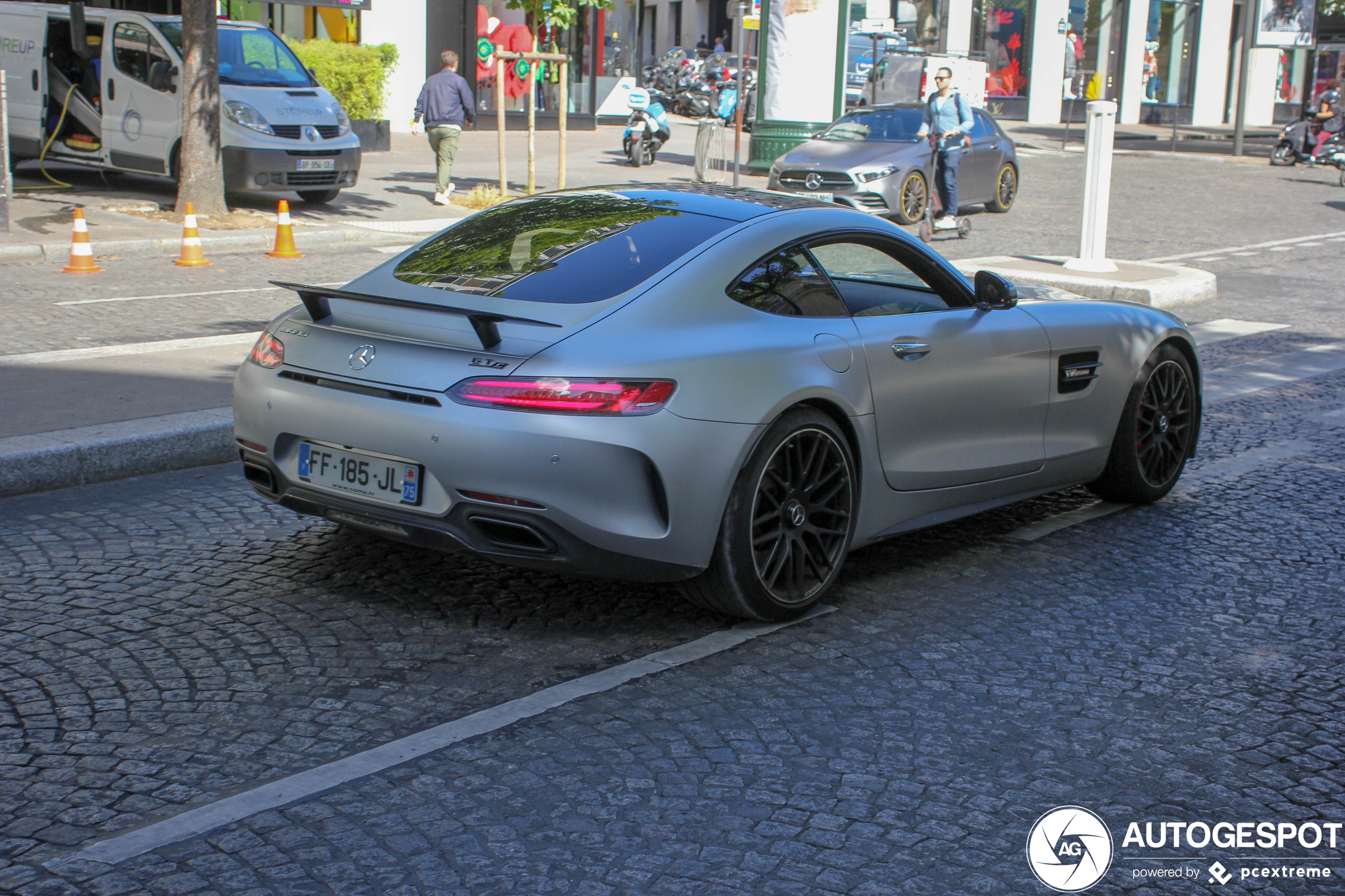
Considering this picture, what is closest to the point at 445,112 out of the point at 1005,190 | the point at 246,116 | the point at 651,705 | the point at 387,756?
the point at 246,116

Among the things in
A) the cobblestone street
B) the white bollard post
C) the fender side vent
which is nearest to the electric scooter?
the white bollard post

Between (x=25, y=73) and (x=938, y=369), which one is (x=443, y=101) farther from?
(x=938, y=369)

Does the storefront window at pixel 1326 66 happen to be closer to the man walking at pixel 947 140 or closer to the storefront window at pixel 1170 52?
the storefront window at pixel 1170 52

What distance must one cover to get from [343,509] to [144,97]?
46.4ft

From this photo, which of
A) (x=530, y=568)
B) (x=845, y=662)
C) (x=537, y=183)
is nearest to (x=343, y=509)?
(x=530, y=568)

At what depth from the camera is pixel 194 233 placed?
13102 mm

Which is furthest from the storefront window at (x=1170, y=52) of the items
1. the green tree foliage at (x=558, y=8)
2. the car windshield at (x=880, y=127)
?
the green tree foliage at (x=558, y=8)

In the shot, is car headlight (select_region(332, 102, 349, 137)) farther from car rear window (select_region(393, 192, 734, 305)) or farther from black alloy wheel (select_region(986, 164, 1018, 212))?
car rear window (select_region(393, 192, 734, 305))

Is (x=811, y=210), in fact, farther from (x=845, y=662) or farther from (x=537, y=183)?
(x=537, y=183)

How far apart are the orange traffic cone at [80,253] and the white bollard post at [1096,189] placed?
28.9ft

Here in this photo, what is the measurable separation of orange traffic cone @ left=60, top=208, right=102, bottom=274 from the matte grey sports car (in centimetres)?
811

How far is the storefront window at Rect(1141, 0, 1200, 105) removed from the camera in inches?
2012

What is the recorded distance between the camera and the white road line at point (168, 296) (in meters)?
10.6

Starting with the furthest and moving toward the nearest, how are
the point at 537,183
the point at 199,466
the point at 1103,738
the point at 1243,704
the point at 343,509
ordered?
the point at 537,183 < the point at 199,466 < the point at 343,509 < the point at 1243,704 < the point at 1103,738
